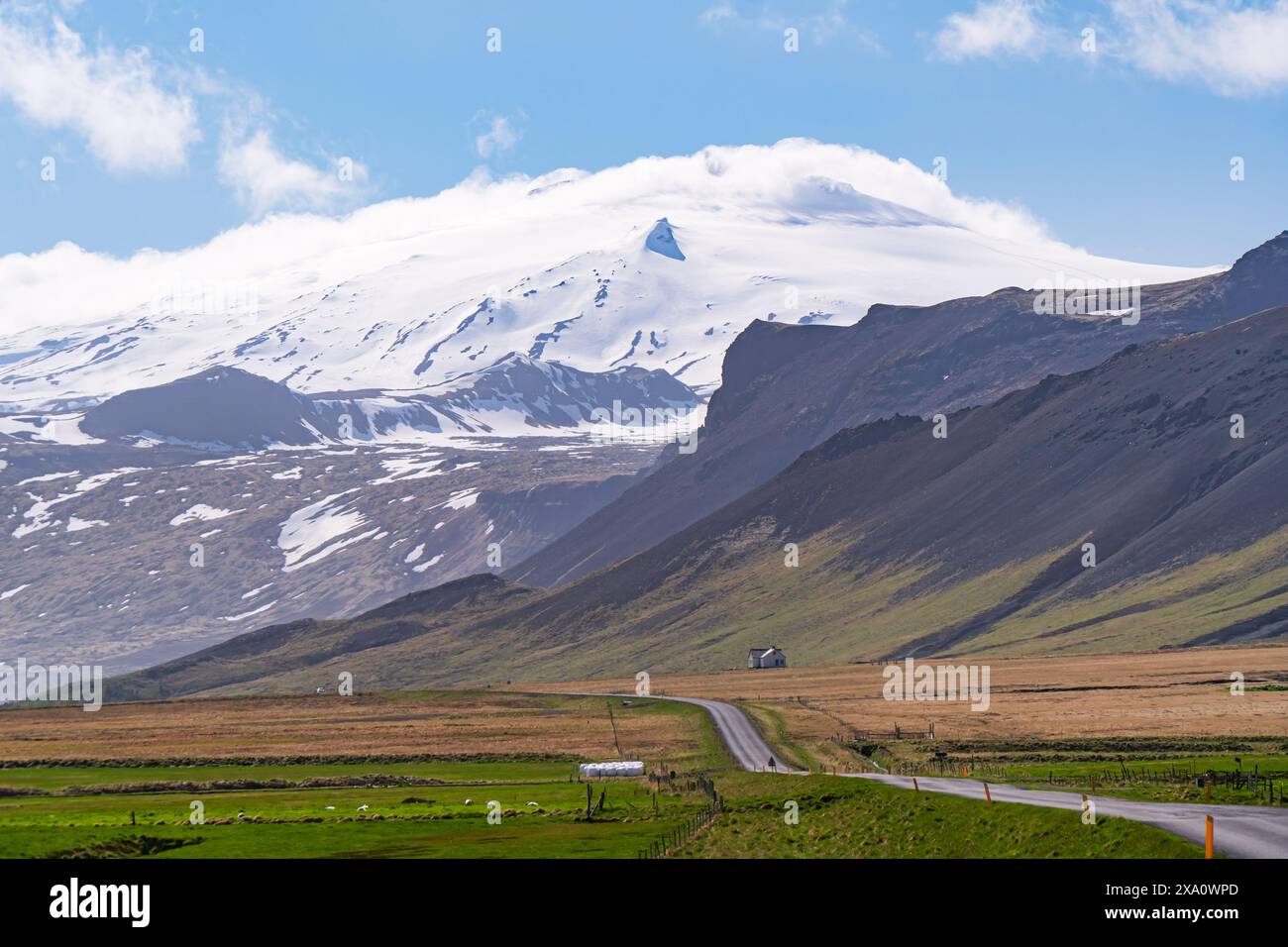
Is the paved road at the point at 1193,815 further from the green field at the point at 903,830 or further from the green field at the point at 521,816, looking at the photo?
the green field at the point at 521,816

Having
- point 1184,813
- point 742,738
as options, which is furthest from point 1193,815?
point 742,738

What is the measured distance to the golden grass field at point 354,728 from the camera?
4963 inches

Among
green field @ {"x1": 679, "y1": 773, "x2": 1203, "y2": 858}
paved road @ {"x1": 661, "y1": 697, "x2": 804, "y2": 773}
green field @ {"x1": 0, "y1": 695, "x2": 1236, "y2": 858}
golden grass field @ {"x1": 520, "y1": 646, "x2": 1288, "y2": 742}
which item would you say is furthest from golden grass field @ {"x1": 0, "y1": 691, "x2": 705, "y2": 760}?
green field @ {"x1": 679, "y1": 773, "x2": 1203, "y2": 858}

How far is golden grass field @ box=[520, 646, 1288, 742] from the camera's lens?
116 m

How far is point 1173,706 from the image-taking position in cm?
13275

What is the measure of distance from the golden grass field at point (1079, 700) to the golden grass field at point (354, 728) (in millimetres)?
14411

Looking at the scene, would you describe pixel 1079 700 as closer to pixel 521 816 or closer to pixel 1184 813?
pixel 521 816

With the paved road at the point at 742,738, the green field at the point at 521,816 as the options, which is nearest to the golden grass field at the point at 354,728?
the paved road at the point at 742,738

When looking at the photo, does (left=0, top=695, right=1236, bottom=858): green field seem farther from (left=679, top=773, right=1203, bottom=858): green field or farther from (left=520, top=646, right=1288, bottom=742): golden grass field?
(left=520, top=646, right=1288, bottom=742): golden grass field
